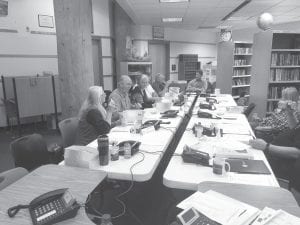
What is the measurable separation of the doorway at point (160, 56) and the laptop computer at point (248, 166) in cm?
861

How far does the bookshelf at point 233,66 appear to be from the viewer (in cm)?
720

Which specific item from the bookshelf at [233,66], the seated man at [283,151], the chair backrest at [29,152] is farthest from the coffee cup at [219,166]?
the bookshelf at [233,66]

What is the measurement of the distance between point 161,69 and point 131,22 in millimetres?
2439

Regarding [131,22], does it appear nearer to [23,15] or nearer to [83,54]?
[23,15]

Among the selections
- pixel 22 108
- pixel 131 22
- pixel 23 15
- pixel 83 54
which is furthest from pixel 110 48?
pixel 83 54

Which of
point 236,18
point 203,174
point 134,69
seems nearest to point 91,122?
point 203,174

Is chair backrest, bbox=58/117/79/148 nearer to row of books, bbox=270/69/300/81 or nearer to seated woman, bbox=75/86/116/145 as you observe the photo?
seated woman, bbox=75/86/116/145

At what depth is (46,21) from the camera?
6234 millimetres

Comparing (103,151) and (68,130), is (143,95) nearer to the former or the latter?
(68,130)

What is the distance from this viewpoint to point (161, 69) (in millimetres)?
10664

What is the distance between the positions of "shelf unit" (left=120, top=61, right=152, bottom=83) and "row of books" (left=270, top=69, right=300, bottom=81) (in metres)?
3.92

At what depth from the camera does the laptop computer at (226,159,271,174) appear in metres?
1.77

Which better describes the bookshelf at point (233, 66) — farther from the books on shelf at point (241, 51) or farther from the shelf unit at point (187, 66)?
the shelf unit at point (187, 66)

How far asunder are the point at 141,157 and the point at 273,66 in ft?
15.0
